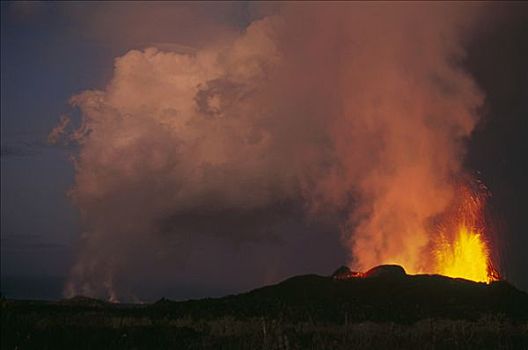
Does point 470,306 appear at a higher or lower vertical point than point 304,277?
lower

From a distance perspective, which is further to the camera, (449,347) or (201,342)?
(201,342)

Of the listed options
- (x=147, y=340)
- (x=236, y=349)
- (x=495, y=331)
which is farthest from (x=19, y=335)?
(x=495, y=331)

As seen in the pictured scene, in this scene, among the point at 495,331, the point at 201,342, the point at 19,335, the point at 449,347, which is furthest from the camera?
the point at 495,331

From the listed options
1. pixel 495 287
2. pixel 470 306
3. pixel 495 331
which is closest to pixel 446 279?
pixel 495 287

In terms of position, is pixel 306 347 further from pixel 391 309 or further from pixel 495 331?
pixel 391 309

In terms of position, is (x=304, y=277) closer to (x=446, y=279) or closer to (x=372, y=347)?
(x=446, y=279)

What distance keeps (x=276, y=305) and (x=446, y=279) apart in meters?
30.0

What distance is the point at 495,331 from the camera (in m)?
24.9

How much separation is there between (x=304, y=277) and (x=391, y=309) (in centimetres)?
2650

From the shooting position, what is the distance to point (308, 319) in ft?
148

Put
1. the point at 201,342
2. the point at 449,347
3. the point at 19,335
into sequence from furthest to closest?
the point at 201,342, the point at 449,347, the point at 19,335

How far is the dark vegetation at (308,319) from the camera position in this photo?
17.7m

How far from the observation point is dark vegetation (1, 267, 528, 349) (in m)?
17.7

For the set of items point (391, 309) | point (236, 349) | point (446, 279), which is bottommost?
point (236, 349)
